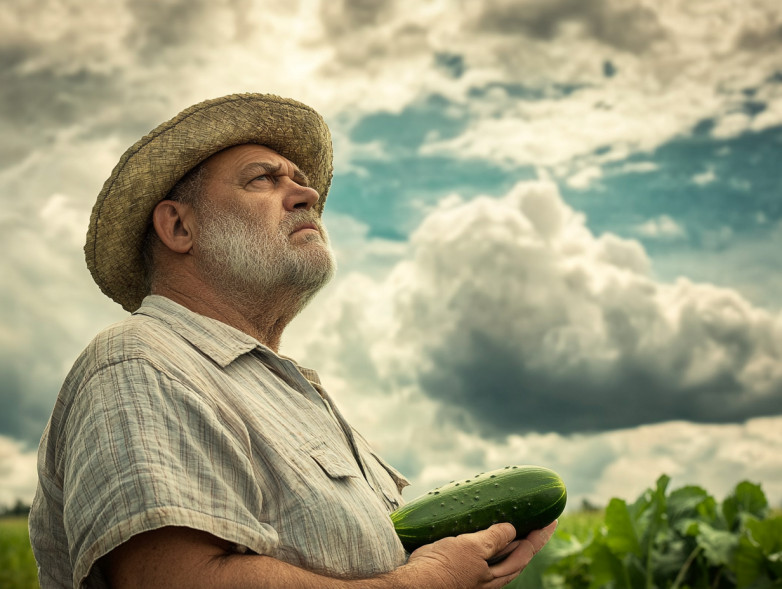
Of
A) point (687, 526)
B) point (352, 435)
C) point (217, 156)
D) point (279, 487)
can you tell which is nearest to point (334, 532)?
point (279, 487)

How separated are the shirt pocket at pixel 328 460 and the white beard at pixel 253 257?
3.30 feet

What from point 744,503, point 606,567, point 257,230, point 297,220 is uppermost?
point 297,220

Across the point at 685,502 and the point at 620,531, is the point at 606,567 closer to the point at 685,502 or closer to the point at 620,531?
the point at 620,531

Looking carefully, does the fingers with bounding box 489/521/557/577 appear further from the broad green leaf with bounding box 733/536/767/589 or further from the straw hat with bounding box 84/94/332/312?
the broad green leaf with bounding box 733/536/767/589

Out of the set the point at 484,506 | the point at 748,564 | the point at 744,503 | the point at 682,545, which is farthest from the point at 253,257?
the point at 744,503

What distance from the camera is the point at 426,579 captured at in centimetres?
250

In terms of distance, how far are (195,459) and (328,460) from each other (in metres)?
0.55

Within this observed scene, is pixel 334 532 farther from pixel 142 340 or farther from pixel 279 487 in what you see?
pixel 142 340

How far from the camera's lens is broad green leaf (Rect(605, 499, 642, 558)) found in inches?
270

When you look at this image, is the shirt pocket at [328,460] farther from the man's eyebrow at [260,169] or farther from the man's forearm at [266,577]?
the man's eyebrow at [260,169]

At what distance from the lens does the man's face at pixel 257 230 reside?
11.6 feet

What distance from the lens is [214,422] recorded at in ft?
7.97

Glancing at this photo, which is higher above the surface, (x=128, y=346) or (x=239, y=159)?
(x=239, y=159)

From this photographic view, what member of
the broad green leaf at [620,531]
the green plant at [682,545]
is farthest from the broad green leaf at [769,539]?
the broad green leaf at [620,531]
